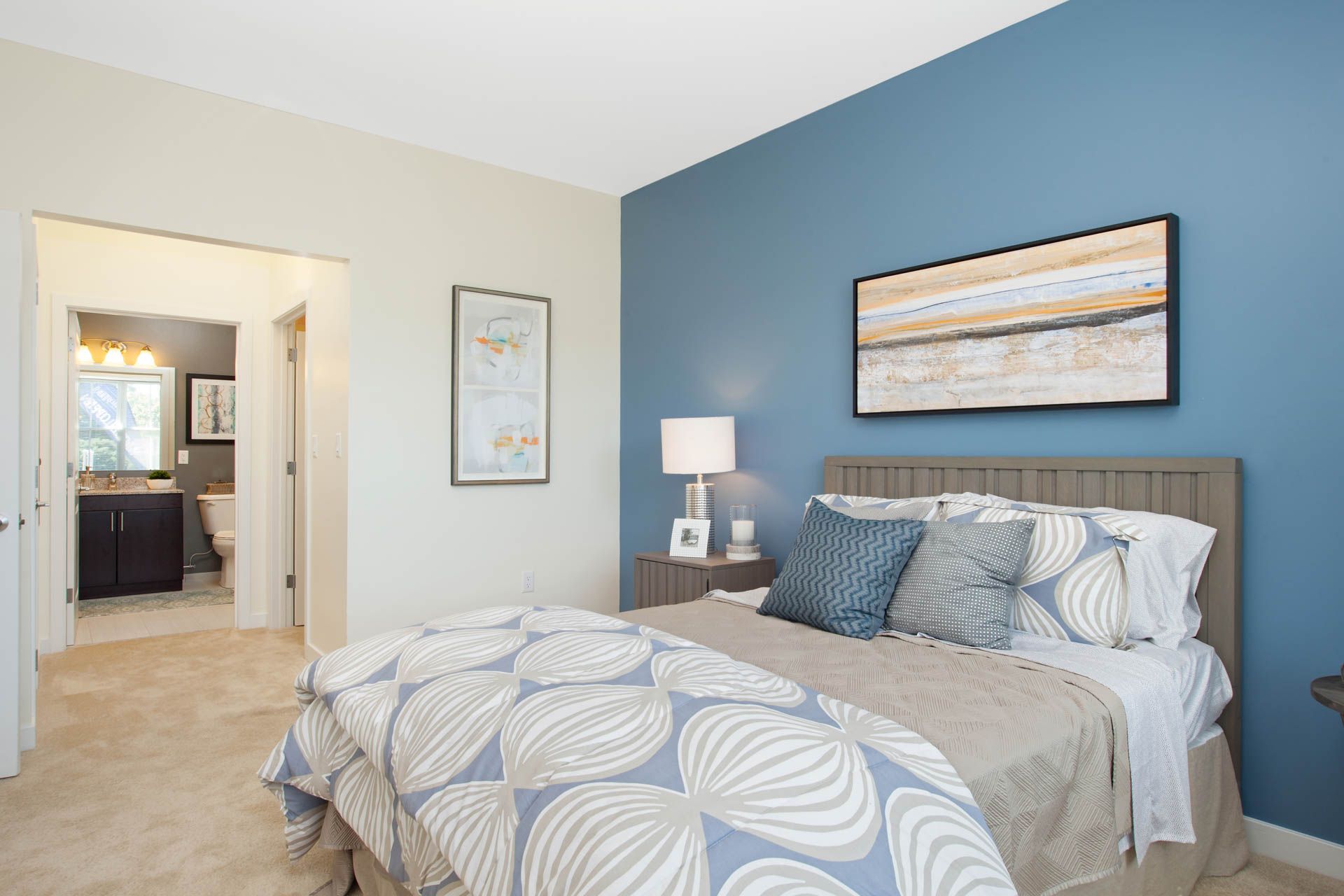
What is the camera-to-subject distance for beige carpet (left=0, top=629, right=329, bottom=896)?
212cm

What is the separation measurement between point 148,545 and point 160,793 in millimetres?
4473

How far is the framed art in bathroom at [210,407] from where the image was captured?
6816 mm

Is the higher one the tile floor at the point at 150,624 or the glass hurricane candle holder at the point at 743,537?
the glass hurricane candle holder at the point at 743,537

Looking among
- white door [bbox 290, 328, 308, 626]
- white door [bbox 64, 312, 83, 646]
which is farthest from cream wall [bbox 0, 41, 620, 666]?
white door [bbox 64, 312, 83, 646]

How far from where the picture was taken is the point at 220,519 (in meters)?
6.68

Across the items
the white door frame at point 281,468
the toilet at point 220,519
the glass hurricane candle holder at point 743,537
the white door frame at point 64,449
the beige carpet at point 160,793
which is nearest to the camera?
the beige carpet at point 160,793

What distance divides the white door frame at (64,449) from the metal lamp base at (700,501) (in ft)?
10.2

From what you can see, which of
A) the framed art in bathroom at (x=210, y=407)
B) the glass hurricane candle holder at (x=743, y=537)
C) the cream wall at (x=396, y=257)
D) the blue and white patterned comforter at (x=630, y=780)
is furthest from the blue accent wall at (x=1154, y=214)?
the framed art in bathroom at (x=210, y=407)

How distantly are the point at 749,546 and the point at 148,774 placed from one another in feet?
8.07

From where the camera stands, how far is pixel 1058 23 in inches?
103

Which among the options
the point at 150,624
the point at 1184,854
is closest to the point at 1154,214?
the point at 1184,854

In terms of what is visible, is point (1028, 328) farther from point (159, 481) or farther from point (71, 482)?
point (159, 481)

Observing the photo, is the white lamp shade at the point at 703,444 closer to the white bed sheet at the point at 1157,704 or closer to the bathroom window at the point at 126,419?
the white bed sheet at the point at 1157,704

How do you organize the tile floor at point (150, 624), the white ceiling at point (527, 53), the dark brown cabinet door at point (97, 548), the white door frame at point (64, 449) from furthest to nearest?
1. the dark brown cabinet door at point (97, 548)
2. the tile floor at point (150, 624)
3. the white door frame at point (64, 449)
4. the white ceiling at point (527, 53)
